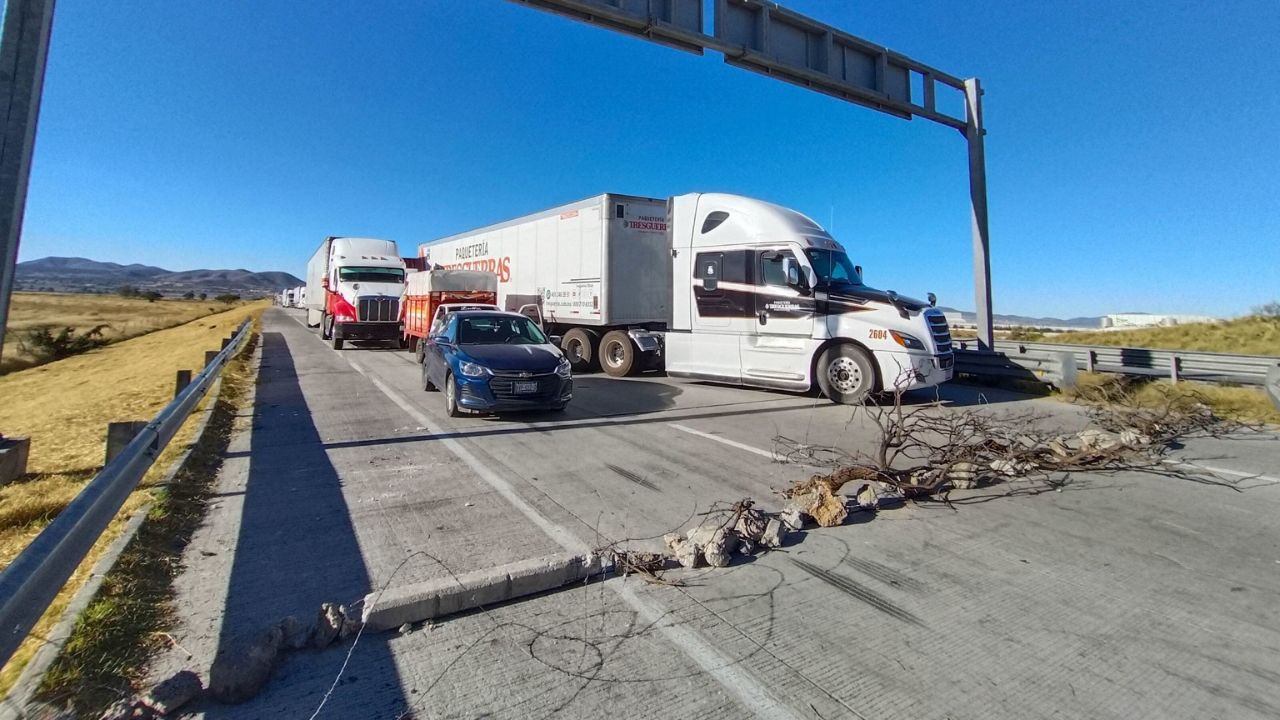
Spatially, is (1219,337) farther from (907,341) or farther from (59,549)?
(59,549)

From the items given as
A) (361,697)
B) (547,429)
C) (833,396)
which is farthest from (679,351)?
(361,697)

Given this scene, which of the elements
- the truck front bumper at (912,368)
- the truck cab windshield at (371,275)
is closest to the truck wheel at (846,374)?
the truck front bumper at (912,368)

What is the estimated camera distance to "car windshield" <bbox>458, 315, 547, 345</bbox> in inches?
372

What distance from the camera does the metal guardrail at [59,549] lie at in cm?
205

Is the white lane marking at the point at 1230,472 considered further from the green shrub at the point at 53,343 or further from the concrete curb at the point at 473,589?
the green shrub at the point at 53,343

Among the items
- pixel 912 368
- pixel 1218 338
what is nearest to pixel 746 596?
pixel 912 368

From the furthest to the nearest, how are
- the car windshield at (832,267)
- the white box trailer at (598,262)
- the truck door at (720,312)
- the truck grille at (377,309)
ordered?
the truck grille at (377,309) → the white box trailer at (598,262) → the truck door at (720,312) → the car windshield at (832,267)

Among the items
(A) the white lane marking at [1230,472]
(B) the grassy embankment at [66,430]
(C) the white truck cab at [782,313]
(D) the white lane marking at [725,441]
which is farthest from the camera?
(C) the white truck cab at [782,313]

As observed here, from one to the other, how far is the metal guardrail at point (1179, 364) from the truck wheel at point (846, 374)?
4.56 meters

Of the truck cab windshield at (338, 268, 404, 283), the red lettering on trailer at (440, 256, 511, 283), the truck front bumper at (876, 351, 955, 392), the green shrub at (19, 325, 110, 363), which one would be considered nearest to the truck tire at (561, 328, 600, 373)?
the red lettering on trailer at (440, 256, 511, 283)

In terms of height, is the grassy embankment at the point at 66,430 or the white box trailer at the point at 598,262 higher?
the white box trailer at the point at 598,262

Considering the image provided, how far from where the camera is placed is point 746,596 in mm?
3334

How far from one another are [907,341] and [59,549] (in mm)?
9985

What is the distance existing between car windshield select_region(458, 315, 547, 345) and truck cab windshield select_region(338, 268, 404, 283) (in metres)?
13.3
